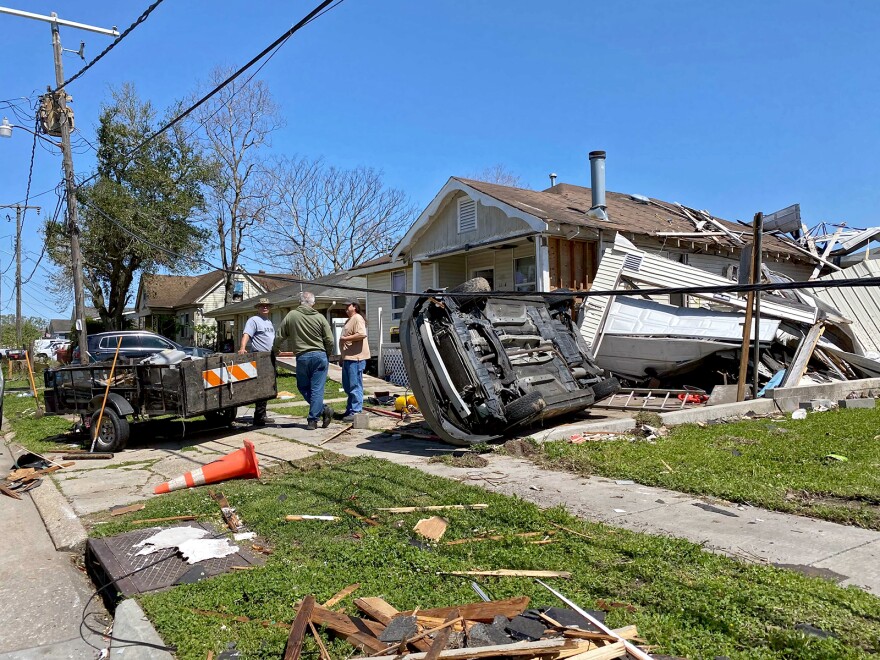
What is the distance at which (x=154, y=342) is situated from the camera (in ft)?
61.0

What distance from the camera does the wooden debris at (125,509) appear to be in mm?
5219

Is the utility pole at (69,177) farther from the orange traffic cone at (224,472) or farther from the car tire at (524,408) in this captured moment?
the car tire at (524,408)

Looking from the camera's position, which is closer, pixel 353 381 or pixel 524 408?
pixel 524 408

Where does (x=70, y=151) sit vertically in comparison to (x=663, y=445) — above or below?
above

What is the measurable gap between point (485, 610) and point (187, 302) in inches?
1832

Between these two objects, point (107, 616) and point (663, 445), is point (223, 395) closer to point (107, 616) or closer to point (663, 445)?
point (107, 616)

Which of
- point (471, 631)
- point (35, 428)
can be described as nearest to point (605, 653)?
point (471, 631)

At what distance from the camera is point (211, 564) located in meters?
3.92

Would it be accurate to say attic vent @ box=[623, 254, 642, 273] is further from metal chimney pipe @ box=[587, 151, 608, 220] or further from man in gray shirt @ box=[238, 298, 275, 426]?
man in gray shirt @ box=[238, 298, 275, 426]

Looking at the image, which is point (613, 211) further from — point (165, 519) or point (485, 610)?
point (485, 610)

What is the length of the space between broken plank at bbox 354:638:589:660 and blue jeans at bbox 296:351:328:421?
650 centimetres

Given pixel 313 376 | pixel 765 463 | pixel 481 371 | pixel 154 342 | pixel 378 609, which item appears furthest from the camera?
pixel 154 342

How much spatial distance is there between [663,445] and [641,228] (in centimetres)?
846

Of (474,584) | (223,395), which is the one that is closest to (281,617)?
(474,584)
